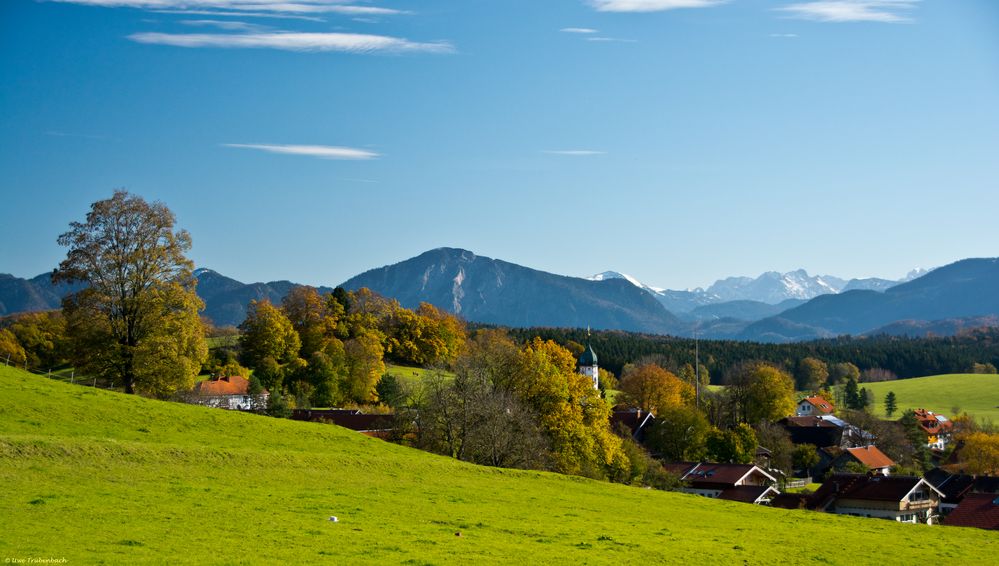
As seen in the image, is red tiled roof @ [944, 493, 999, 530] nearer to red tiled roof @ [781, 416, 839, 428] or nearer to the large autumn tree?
the large autumn tree

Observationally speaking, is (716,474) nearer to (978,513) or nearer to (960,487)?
(978,513)

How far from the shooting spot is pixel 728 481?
6862 cm

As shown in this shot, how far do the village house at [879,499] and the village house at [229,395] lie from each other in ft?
144

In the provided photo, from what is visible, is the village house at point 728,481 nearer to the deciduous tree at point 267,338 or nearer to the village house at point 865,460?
the village house at point 865,460

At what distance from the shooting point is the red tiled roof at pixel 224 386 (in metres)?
81.4

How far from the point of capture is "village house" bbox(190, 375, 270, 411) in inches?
2972

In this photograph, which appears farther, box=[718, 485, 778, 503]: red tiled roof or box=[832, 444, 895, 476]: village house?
box=[832, 444, 895, 476]: village house

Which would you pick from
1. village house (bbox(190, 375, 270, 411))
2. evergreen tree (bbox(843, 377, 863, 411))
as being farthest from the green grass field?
village house (bbox(190, 375, 270, 411))

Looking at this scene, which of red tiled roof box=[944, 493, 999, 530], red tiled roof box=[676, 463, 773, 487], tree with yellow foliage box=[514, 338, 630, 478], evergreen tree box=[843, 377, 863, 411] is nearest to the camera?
red tiled roof box=[944, 493, 999, 530]

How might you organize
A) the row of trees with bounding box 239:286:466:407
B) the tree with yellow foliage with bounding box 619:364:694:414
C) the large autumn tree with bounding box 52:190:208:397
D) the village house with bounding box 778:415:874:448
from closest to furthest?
the large autumn tree with bounding box 52:190:208:397 < the row of trees with bounding box 239:286:466:407 < the village house with bounding box 778:415:874:448 < the tree with yellow foliage with bounding box 619:364:694:414

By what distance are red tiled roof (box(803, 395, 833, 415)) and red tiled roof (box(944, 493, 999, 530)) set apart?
89.7m

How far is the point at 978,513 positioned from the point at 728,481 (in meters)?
19.0

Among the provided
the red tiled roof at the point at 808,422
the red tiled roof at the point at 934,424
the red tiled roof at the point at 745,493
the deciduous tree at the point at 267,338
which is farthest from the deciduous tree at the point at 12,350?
the red tiled roof at the point at 934,424

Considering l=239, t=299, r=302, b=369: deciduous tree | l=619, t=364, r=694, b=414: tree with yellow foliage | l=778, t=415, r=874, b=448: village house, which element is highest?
l=239, t=299, r=302, b=369: deciduous tree
